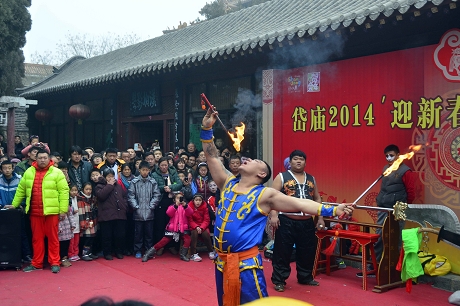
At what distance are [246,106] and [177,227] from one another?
3.03 meters

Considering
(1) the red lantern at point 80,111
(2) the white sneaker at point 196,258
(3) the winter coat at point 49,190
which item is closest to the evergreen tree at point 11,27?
(1) the red lantern at point 80,111

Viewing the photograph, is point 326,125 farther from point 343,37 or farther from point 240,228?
point 240,228

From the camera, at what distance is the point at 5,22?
656 inches

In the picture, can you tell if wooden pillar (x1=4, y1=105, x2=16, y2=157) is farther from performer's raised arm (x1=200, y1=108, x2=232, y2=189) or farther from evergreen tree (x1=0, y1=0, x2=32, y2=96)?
performer's raised arm (x1=200, y1=108, x2=232, y2=189)

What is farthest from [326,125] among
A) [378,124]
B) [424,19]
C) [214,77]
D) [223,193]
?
[223,193]

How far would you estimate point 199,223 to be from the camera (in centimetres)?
831

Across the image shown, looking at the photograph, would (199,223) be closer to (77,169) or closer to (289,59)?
(77,169)

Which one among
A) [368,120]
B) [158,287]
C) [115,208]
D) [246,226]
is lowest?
[158,287]

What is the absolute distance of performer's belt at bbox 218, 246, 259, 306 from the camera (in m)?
4.20

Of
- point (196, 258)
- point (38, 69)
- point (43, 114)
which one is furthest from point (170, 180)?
point (38, 69)

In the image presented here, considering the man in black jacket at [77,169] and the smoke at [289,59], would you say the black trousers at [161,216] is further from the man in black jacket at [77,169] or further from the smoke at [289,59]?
the smoke at [289,59]

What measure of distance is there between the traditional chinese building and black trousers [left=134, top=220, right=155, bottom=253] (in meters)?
2.52

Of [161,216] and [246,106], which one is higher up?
[246,106]

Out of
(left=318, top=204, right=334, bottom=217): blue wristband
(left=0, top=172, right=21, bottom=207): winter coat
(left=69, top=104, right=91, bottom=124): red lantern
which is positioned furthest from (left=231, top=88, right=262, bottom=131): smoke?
(left=69, top=104, right=91, bottom=124): red lantern
